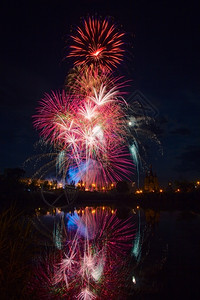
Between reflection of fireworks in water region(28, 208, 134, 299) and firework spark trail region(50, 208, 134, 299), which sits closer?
reflection of fireworks in water region(28, 208, 134, 299)

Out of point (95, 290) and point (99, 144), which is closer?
point (95, 290)

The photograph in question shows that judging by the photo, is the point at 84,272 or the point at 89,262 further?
the point at 89,262

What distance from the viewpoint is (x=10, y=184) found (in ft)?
155

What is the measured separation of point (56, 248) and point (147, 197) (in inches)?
2024

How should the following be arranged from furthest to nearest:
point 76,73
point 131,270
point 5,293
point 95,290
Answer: point 76,73 → point 131,270 → point 95,290 → point 5,293

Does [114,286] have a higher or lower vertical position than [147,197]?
lower

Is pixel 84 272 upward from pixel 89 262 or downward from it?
downward

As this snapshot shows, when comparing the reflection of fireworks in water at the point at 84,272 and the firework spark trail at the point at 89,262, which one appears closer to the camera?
the reflection of fireworks in water at the point at 84,272


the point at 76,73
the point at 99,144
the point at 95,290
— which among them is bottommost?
the point at 95,290

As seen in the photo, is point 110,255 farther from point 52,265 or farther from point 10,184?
point 10,184

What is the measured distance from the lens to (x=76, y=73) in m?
18.5

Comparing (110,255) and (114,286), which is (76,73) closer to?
(110,255)

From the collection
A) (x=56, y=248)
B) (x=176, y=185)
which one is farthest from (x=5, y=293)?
(x=176, y=185)

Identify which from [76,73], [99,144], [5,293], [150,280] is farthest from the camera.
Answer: [99,144]
